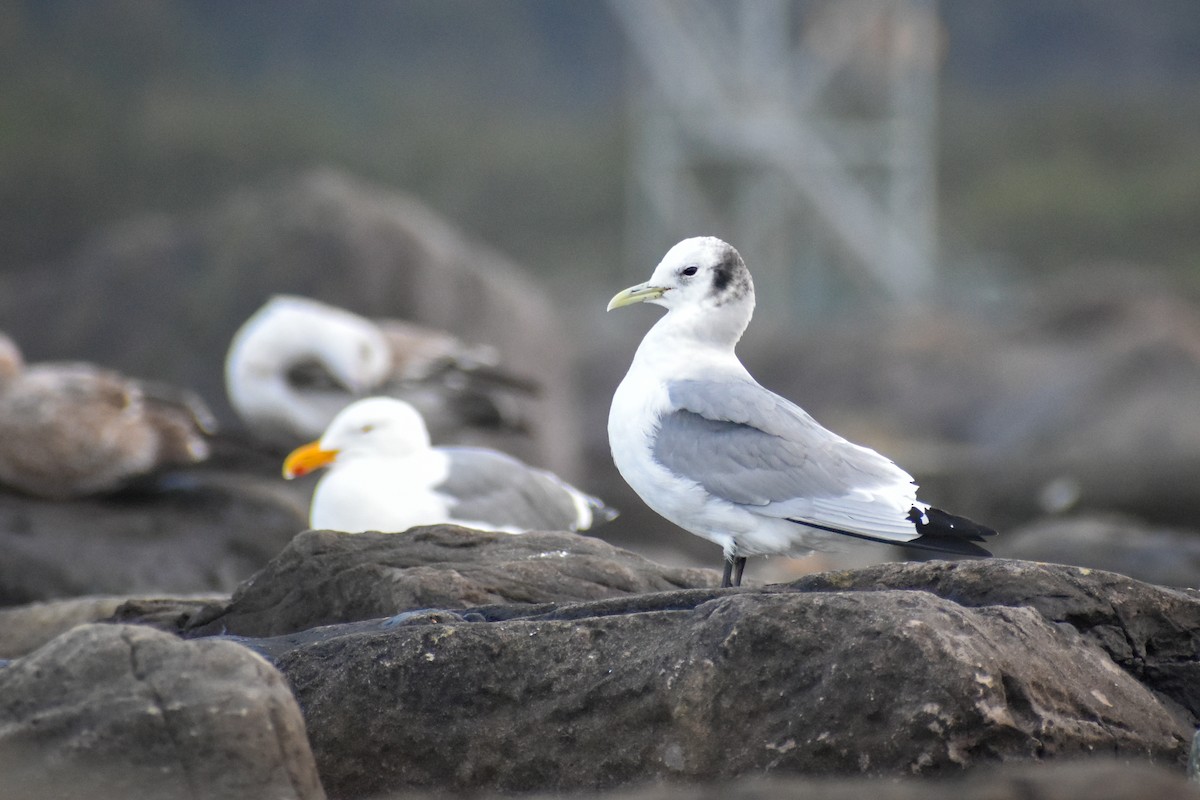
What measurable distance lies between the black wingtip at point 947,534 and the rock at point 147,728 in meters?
1.99

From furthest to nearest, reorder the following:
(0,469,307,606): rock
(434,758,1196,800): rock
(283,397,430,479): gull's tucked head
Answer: (0,469,307,606): rock → (283,397,430,479): gull's tucked head → (434,758,1196,800): rock

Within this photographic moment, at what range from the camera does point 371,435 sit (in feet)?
22.3

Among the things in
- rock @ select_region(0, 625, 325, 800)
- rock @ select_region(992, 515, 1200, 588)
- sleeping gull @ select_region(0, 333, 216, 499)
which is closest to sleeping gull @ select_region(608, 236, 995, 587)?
rock @ select_region(0, 625, 325, 800)

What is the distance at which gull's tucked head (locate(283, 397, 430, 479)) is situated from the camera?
22.3 ft

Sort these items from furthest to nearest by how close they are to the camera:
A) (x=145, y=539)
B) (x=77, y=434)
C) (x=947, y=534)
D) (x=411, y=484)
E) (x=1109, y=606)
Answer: (x=77, y=434), (x=145, y=539), (x=411, y=484), (x=947, y=534), (x=1109, y=606)

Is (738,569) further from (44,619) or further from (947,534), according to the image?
(44,619)

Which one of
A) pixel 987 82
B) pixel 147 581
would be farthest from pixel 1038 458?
pixel 987 82

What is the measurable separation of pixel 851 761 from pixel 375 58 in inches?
Answer: 1143

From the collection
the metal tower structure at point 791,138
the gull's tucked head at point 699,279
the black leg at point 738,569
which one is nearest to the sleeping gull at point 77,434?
the gull's tucked head at point 699,279

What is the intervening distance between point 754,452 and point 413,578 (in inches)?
43.6

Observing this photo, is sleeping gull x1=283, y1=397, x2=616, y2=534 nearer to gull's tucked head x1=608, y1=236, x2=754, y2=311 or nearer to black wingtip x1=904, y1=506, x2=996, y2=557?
gull's tucked head x1=608, y1=236, x2=754, y2=311

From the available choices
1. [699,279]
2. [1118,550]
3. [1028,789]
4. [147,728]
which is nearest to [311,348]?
[699,279]

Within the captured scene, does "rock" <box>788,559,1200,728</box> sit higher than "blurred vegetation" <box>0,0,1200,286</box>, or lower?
lower

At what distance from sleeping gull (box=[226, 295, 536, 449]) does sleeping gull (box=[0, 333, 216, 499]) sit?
1.45 meters
